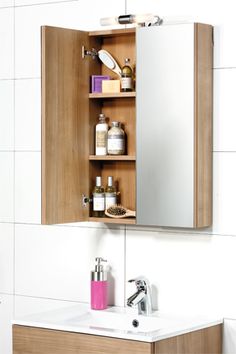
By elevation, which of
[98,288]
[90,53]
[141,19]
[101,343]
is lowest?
[101,343]

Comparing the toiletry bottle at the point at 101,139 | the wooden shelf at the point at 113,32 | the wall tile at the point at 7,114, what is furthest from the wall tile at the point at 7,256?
the wooden shelf at the point at 113,32

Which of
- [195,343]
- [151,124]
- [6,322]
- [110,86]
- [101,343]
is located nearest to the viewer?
[101,343]

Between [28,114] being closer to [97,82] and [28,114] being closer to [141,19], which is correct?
[97,82]

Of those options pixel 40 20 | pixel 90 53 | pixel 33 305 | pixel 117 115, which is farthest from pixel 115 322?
pixel 40 20

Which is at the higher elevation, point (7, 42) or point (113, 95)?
point (7, 42)

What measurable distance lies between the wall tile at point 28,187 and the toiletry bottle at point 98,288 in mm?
380

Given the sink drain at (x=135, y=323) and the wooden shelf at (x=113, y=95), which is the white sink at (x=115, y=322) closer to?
the sink drain at (x=135, y=323)

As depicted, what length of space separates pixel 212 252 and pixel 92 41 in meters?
0.85

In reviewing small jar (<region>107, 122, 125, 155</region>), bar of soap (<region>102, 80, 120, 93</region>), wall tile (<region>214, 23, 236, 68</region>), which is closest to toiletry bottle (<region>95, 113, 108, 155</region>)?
small jar (<region>107, 122, 125, 155</region>)

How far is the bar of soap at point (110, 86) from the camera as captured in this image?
2.75 m

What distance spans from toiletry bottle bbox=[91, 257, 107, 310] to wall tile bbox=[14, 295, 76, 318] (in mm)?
213

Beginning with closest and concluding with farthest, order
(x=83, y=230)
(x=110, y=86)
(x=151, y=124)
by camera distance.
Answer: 1. (x=151, y=124)
2. (x=110, y=86)
3. (x=83, y=230)

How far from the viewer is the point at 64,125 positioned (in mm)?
2662

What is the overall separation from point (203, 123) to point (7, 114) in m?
0.89
